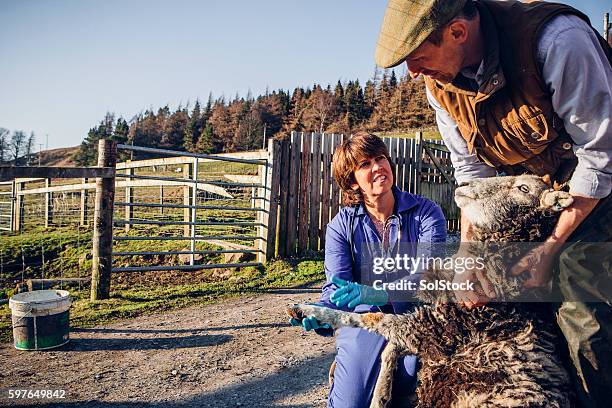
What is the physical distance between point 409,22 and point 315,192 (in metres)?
6.09

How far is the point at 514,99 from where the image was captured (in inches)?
71.7

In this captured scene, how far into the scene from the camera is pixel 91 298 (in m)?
5.57

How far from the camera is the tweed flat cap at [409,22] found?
5.47 ft

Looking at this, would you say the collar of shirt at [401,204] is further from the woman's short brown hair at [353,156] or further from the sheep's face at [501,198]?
the sheep's face at [501,198]

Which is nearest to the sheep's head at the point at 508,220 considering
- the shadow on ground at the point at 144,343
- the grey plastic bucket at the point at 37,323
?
the shadow on ground at the point at 144,343

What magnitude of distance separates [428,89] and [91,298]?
515cm

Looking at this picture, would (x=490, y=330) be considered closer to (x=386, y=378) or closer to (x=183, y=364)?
(x=386, y=378)

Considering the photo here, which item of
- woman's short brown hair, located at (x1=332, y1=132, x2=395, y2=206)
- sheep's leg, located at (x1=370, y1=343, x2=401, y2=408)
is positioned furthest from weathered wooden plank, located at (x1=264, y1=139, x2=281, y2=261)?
sheep's leg, located at (x1=370, y1=343, x2=401, y2=408)

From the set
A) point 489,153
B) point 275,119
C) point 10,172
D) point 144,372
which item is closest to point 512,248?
point 489,153

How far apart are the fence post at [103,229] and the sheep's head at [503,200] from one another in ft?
16.2

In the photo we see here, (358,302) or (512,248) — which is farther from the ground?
(512,248)

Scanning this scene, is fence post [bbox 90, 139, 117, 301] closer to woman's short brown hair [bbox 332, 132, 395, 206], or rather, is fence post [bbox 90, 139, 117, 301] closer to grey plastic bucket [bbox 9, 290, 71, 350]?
grey plastic bucket [bbox 9, 290, 71, 350]

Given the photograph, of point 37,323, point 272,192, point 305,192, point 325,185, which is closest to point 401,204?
point 37,323

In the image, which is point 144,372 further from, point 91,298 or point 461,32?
point 461,32
